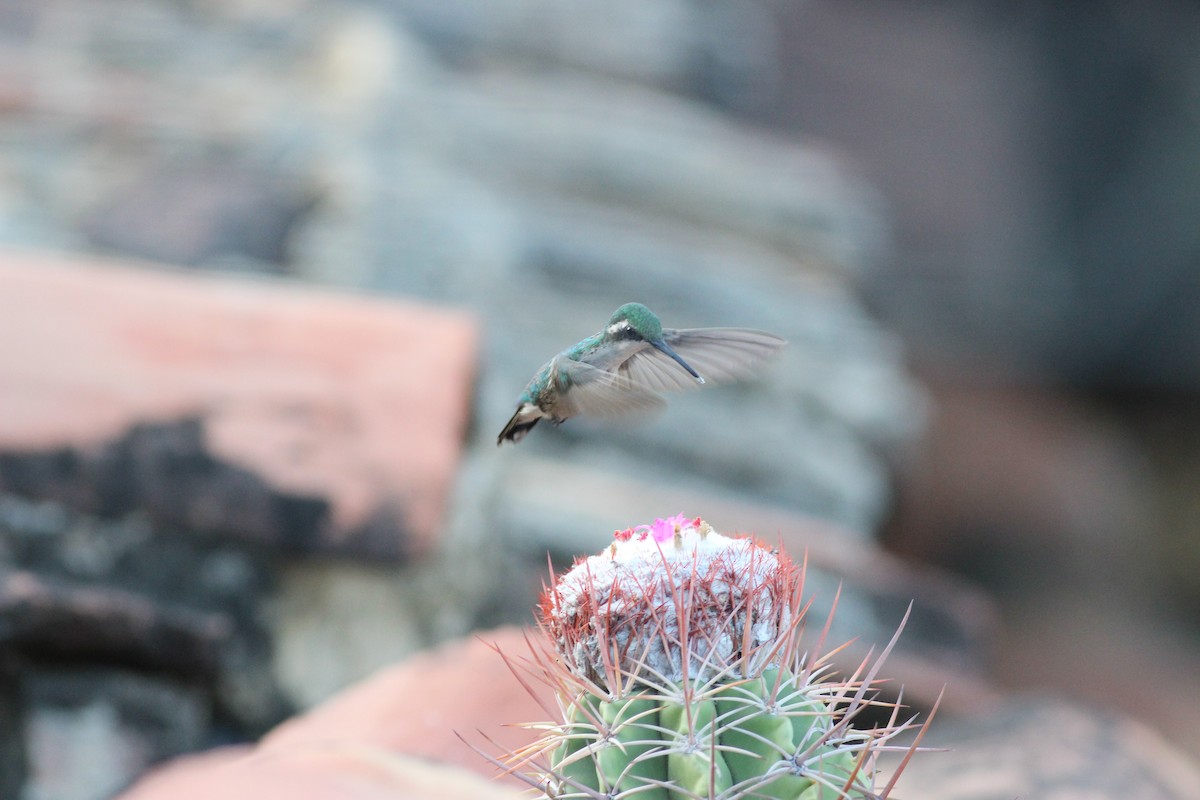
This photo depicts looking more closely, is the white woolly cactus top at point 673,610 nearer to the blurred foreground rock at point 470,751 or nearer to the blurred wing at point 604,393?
the blurred foreground rock at point 470,751

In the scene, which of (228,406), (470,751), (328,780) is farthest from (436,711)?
(228,406)

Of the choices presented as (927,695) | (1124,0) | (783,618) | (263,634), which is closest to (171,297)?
(263,634)

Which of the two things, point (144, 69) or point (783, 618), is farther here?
point (144, 69)

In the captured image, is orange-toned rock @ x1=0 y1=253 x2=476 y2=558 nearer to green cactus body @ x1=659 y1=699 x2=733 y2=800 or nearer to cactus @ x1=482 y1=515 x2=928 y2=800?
cactus @ x1=482 y1=515 x2=928 y2=800

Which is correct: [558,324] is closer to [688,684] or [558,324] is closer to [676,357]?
[676,357]

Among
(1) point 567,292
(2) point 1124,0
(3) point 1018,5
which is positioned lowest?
(1) point 567,292

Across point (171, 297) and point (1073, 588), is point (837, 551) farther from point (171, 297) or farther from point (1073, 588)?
point (1073, 588)

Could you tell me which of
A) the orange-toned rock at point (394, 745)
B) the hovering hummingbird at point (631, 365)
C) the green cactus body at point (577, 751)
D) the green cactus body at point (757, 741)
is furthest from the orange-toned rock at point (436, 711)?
the green cactus body at point (757, 741)
